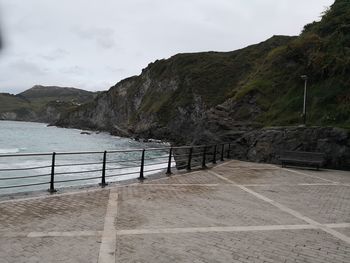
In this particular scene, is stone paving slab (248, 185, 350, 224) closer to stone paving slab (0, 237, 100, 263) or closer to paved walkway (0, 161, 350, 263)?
paved walkway (0, 161, 350, 263)

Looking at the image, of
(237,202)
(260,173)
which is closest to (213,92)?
(260,173)

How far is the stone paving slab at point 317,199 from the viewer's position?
9398 mm

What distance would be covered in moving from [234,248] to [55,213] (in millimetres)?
3917

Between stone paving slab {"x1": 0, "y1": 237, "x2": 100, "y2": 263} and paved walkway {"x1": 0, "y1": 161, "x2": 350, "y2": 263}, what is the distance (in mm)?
14

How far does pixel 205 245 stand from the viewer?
6672 mm

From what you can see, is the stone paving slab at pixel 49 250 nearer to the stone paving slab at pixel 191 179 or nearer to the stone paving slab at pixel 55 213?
the stone paving slab at pixel 55 213

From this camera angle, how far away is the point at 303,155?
19688mm

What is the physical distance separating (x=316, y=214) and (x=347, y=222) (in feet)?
2.63

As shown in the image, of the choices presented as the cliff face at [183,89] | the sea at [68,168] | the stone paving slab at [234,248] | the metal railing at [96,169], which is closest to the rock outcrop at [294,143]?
the metal railing at [96,169]

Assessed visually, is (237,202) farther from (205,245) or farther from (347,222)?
(205,245)

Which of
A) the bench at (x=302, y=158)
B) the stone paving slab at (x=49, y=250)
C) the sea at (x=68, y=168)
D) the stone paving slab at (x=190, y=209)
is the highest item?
the bench at (x=302, y=158)

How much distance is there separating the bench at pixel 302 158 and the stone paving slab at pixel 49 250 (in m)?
14.8

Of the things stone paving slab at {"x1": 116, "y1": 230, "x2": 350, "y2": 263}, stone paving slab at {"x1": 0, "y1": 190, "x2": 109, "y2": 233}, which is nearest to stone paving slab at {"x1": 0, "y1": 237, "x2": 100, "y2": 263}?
stone paving slab at {"x1": 116, "y1": 230, "x2": 350, "y2": 263}

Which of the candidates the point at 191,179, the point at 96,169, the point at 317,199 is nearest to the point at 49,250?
the point at 317,199
